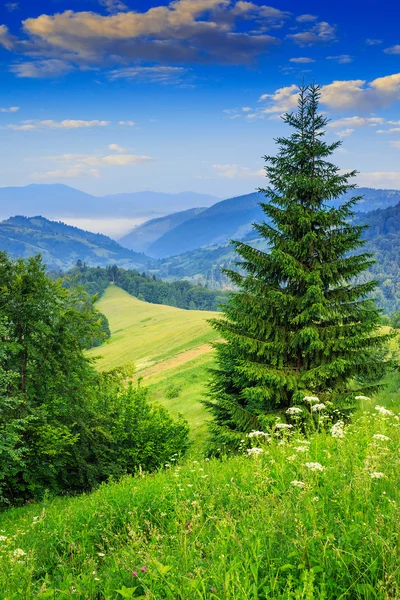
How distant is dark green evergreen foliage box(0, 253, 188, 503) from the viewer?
60.2 ft

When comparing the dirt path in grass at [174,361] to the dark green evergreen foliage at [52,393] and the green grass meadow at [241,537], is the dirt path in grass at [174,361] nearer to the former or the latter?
the dark green evergreen foliage at [52,393]

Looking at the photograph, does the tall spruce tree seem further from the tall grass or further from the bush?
the bush

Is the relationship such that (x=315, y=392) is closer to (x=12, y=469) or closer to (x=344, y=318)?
(x=344, y=318)

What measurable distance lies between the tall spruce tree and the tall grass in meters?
9.74

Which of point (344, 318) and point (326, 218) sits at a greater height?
point (326, 218)

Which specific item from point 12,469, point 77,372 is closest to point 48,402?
point 77,372

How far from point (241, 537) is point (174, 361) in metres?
77.6

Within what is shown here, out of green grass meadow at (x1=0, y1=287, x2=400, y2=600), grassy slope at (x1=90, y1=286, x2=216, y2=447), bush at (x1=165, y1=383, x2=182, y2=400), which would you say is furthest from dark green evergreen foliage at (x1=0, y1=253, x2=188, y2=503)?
bush at (x1=165, y1=383, x2=182, y2=400)

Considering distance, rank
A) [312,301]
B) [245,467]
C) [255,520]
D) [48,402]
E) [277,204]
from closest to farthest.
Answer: [255,520]
[245,467]
[312,301]
[277,204]
[48,402]

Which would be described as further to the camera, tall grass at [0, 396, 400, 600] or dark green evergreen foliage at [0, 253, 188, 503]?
dark green evergreen foliage at [0, 253, 188, 503]

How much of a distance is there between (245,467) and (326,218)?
41.5 ft

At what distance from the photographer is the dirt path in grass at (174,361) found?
78312 millimetres

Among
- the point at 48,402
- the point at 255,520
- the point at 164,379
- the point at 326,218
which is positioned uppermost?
the point at 326,218

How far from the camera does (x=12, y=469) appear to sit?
16.7 m
